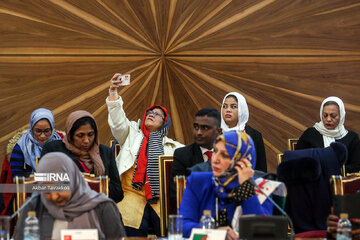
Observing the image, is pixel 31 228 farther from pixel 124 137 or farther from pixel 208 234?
pixel 124 137

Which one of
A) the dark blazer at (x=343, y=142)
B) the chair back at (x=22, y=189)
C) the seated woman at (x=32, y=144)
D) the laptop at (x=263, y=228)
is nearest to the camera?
the laptop at (x=263, y=228)

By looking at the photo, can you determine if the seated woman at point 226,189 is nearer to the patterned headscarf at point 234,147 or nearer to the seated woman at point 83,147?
the patterned headscarf at point 234,147

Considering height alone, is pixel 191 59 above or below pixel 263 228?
above

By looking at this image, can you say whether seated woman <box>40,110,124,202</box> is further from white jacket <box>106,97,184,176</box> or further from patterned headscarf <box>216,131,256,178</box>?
patterned headscarf <box>216,131,256,178</box>

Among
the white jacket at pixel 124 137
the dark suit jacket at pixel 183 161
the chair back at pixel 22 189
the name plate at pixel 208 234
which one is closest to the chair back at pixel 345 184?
the dark suit jacket at pixel 183 161

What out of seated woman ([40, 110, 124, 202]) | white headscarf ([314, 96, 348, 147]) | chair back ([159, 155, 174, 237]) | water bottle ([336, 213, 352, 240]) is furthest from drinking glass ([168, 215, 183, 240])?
white headscarf ([314, 96, 348, 147])

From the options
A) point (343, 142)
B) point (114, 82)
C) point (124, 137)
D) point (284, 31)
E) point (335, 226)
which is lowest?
point (335, 226)

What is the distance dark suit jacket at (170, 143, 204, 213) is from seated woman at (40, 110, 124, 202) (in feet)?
1.11

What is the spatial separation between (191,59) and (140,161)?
1.39 meters

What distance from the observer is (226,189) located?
120 inches

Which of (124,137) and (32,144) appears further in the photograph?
(124,137)

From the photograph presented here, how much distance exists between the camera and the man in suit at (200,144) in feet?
12.8

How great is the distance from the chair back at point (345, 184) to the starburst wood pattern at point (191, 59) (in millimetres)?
1884

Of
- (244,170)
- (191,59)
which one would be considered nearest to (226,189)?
(244,170)
